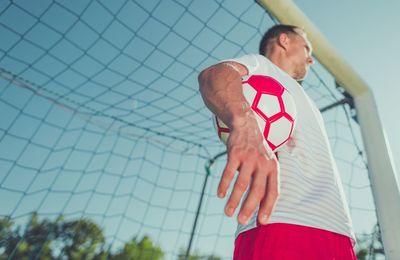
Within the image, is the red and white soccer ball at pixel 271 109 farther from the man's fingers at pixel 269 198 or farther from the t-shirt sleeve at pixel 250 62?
the man's fingers at pixel 269 198

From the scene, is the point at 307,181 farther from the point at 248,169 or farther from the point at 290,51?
the point at 290,51

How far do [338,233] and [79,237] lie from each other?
2339cm

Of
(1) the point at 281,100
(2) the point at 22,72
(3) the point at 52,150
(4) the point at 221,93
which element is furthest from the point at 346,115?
(2) the point at 22,72

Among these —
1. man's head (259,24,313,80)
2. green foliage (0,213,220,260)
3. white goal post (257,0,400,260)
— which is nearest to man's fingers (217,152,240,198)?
man's head (259,24,313,80)

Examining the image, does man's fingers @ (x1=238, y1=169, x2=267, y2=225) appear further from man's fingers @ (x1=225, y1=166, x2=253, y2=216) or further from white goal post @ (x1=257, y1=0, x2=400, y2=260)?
white goal post @ (x1=257, y1=0, x2=400, y2=260)

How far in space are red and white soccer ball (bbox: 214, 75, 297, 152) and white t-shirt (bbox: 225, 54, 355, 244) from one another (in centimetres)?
7

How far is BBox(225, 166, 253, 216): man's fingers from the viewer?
2.47 feet

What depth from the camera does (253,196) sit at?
2.49 feet

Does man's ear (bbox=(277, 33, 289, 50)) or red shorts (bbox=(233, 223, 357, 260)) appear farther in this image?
man's ear (bbox=(277, 33, 289, 50))

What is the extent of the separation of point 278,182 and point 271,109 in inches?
24.9

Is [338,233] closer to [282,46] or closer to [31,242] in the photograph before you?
[282,46]

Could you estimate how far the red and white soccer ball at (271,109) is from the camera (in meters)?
1.35

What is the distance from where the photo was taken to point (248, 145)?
802 mm

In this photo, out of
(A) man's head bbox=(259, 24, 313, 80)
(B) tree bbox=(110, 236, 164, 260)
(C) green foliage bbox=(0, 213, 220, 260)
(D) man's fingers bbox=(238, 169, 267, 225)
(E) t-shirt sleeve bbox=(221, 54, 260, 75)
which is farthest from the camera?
(B) tree bbox=(110, 236, 164, 260)
